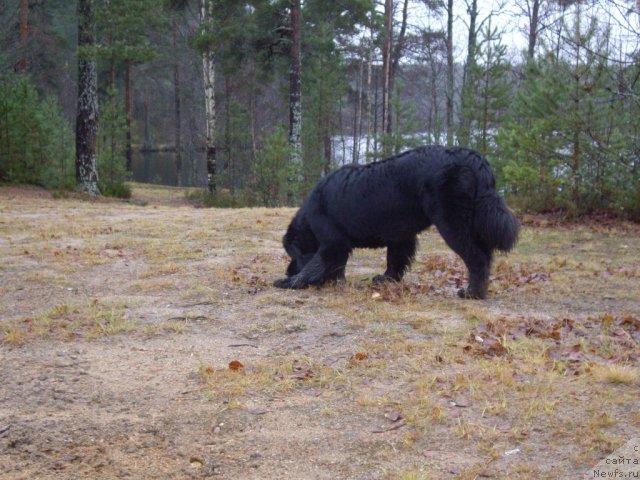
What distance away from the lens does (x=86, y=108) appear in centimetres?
1712

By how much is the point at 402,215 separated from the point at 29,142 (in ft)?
48.6

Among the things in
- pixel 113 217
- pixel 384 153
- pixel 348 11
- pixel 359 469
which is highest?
pixel 348 11

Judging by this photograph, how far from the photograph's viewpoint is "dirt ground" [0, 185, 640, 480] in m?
3.10

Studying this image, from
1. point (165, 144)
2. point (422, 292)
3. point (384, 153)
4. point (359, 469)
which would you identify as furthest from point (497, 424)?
point (165, 144)

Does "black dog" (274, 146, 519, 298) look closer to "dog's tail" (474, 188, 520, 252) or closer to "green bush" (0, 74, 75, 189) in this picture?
"dog's tail" (474, 188, 520, 252)

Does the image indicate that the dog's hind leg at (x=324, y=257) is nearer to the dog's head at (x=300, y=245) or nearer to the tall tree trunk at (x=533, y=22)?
the dog's head at (x=300, y=245)

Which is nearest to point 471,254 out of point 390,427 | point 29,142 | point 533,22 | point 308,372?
point 308,372

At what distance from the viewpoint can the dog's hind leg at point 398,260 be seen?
686 centimetres

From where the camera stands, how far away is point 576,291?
21.5 feet

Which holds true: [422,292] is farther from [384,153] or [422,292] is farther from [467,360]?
[384,153]

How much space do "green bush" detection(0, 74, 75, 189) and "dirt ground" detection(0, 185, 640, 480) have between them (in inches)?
437

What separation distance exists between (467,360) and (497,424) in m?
0.97

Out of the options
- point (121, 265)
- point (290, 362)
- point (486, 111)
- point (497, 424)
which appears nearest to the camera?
point (497, 424)

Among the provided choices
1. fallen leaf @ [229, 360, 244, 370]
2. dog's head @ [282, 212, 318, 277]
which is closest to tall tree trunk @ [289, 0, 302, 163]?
dog's head @ [282, 212, 318, 277]
